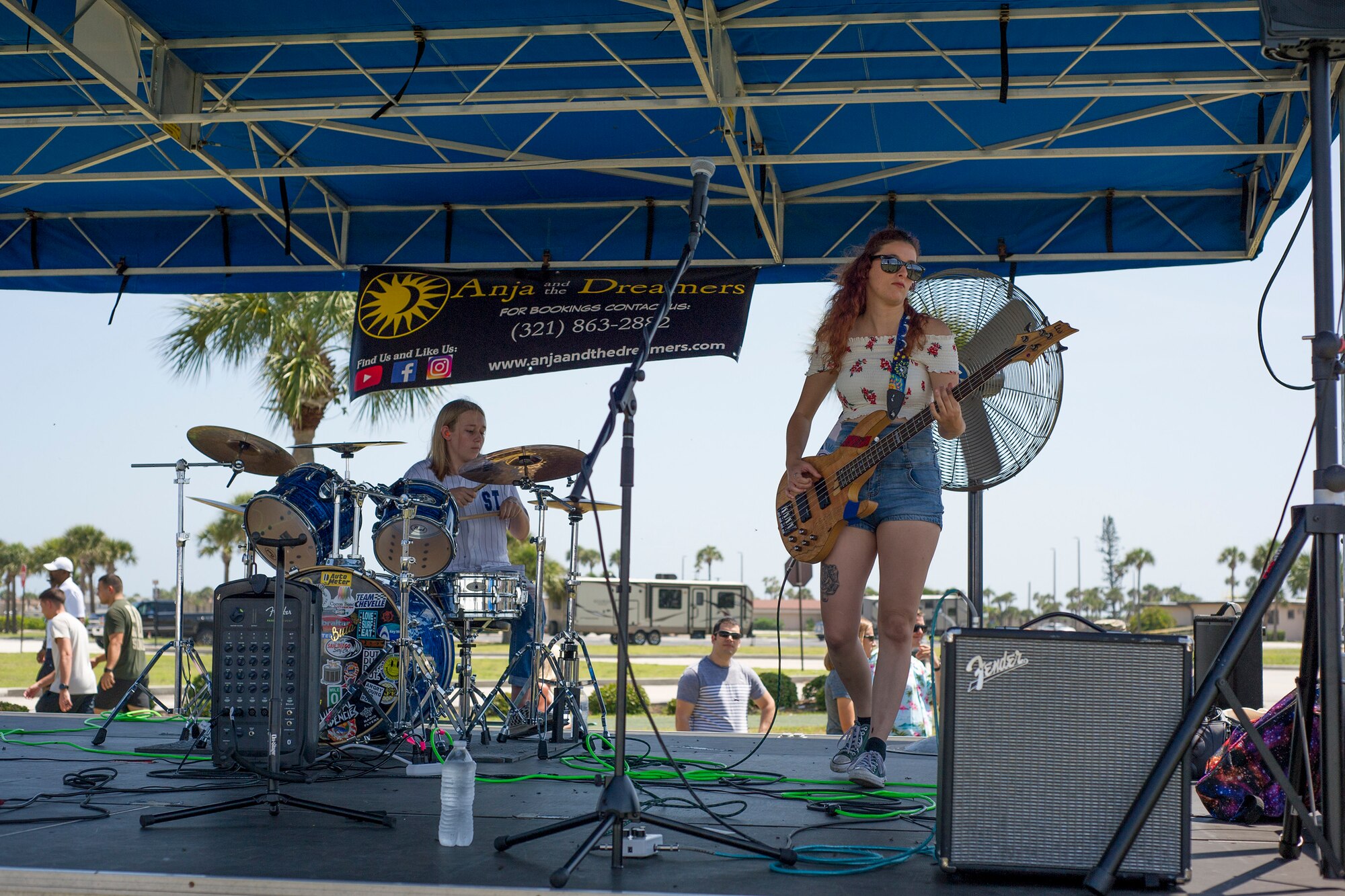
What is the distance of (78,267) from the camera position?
8445 millimetres

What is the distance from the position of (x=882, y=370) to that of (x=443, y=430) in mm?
2995

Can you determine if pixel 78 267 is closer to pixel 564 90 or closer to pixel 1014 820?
pixel 564 90

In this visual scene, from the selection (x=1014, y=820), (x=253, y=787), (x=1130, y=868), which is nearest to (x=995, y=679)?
(x=1014, y=820)

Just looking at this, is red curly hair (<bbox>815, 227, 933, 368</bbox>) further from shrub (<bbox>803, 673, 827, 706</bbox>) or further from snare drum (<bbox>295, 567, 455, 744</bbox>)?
shrub (<bbox>803, 673, 827, 706</bbox>)

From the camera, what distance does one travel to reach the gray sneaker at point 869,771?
11.6ft

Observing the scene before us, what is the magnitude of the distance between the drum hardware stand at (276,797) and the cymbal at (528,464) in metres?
1.53

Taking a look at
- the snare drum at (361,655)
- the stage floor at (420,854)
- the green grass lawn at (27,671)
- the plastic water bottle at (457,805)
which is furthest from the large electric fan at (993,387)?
the green grass lawn at (27,671)

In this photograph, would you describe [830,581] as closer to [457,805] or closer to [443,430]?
[457,805]

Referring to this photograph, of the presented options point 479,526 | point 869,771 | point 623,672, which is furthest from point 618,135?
Result: point 623,672

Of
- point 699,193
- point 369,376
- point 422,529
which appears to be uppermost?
point 369,376

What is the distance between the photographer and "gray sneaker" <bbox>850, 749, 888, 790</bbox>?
3.52m

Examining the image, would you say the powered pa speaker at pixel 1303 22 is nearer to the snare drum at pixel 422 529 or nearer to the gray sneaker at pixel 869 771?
the gray sneaker at pixel 869 771

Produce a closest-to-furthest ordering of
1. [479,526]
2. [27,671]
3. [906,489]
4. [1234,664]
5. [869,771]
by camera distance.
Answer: [1234,664], [869,771], [906,489], [479,526], [27,671]

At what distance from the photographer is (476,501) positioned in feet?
20.2
